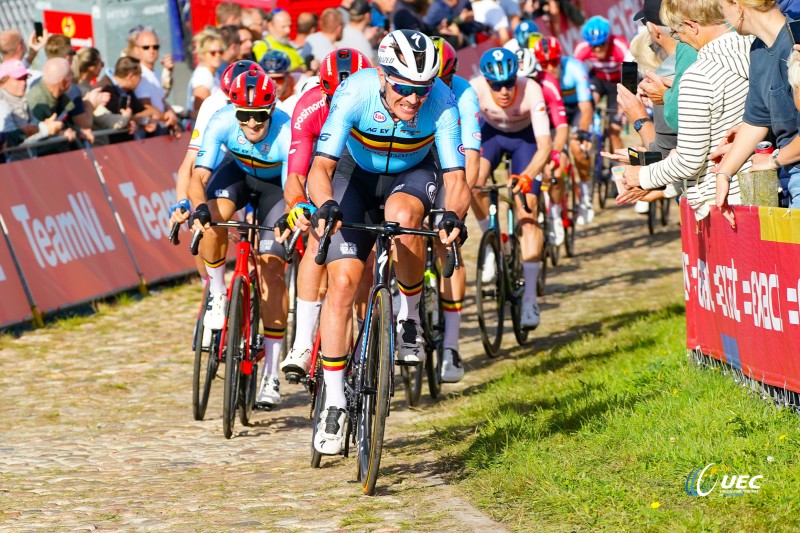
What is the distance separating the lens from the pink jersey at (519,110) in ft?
A: 38.9

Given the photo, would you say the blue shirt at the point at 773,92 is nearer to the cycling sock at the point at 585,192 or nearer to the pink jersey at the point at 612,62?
the cycling sock at the point at 585,192

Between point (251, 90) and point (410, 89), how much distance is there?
2.05m

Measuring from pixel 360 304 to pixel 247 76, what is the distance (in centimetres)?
180

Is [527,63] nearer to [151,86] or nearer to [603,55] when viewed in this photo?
[151,86]

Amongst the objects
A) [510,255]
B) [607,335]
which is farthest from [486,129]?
[607,335]

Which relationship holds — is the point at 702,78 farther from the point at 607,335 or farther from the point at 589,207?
the point at 589,207

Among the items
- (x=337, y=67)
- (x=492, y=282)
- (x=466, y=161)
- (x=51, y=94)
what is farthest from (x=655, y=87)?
(x=51, y=94)

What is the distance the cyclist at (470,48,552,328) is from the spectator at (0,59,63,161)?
429 cm

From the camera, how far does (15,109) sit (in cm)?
1301

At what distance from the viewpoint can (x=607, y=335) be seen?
11.7 meters

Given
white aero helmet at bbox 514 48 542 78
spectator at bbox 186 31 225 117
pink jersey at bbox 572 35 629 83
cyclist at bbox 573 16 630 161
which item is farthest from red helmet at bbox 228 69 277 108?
pink jersey at bbox 572 35 629 83

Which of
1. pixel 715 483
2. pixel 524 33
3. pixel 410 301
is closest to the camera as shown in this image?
pixel 715 483

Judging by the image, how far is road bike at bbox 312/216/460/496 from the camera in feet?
22.4

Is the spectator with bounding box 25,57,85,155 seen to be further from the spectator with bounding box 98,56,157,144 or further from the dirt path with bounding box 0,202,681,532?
the dirt path with bounding box 0,202,681,532
